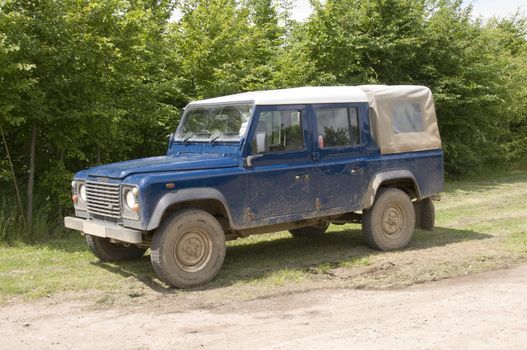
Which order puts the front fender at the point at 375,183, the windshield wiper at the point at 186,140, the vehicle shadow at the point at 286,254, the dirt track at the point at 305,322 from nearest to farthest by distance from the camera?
1. the dirt track at the point at 305,322
2. the vehicle shadow at the point at 286,254
3. the windshield wiper at the point at 186,140
4. the front fender at the point at 375,183

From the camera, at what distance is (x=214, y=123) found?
7.83 m

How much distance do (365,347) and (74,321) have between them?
2.63 meters

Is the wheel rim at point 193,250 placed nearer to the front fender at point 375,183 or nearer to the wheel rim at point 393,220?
the front fender at point 375,183

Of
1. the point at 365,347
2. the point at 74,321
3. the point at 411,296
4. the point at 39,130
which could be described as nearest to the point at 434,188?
the point at 411,296

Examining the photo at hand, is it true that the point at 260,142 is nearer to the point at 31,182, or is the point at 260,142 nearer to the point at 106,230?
the point at 106,230

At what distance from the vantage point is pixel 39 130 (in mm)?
10422

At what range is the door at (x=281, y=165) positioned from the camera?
7.25 metres

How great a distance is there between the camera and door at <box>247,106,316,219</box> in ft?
23.8

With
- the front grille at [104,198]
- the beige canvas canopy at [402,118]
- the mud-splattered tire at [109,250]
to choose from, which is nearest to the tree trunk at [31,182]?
the mud-splattered tire at [109,250]

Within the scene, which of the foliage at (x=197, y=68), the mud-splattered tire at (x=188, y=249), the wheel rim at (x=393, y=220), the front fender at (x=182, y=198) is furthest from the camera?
the foliage at (x=197, y=68)

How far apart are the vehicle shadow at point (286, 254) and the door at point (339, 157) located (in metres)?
0.74

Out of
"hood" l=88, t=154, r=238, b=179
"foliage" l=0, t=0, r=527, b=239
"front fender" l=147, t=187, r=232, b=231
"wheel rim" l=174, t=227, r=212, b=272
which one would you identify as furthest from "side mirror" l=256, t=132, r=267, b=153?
"foliage" l=0, t=0, r=527, b=239

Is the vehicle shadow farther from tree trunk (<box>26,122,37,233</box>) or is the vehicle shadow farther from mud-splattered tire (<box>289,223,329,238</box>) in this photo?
tree trunk (<box>26,122,37,233</box>)

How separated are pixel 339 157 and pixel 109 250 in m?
3.11
